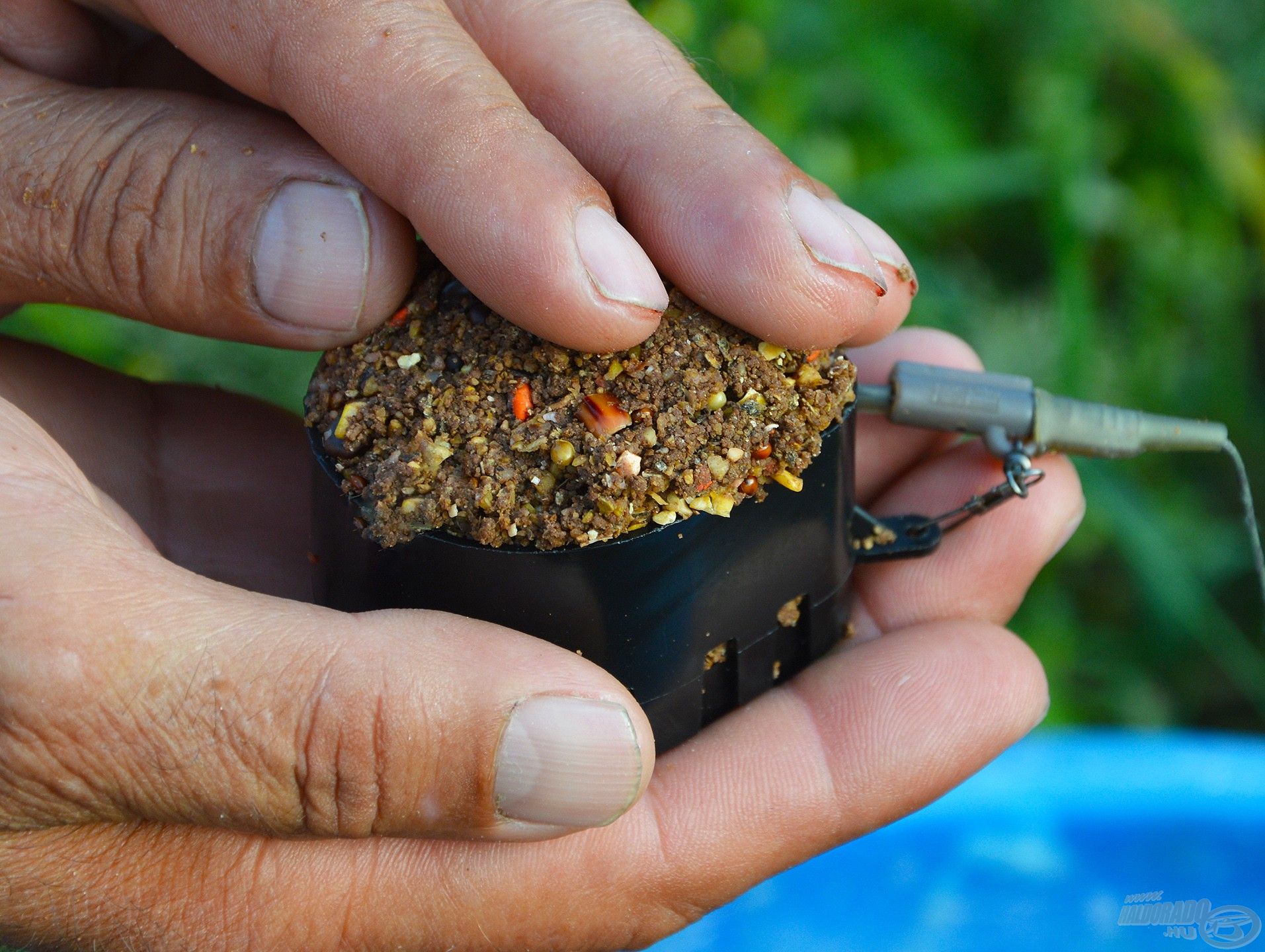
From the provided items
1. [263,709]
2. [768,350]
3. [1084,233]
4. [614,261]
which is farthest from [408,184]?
[1084,233]

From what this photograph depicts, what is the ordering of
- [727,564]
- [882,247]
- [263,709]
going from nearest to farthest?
1. [263,709]
2. [727,564]
3. [882,247]

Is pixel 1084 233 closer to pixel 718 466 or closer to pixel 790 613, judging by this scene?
pixel 790 613

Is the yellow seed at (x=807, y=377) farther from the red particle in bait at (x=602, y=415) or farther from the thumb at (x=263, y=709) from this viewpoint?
the thumb at (x=263, y=709)

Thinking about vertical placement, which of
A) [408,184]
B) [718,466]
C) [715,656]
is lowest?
[715,656]

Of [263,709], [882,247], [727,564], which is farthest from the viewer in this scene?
[882,247]

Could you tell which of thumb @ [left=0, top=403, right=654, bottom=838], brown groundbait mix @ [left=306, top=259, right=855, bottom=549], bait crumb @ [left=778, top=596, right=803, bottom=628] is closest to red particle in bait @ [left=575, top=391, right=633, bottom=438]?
brown groundbait mix @ [left=306, top=259, right=855, bottom=549]

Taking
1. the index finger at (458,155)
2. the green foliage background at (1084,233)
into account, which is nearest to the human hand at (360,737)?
the index finger at (458,155)

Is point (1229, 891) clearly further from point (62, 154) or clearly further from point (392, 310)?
point (62, 154)
